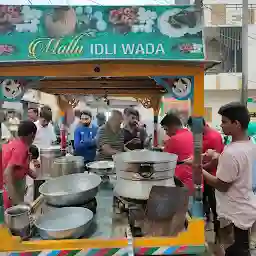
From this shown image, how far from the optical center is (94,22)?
224 cm

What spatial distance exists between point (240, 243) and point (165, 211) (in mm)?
807

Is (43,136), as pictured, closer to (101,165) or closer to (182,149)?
(101,165)

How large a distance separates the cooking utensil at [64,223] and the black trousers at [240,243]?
47.1 inches

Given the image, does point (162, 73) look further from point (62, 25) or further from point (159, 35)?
point (62, 25)

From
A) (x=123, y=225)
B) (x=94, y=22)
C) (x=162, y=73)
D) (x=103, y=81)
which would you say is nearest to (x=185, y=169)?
(x=103, y=81)

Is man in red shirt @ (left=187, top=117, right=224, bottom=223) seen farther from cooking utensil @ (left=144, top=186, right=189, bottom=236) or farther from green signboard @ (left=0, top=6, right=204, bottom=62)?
green signboard @ (left=0, top=6, right=204, bottom=62)

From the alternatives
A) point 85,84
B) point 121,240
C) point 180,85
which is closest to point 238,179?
point 180,85

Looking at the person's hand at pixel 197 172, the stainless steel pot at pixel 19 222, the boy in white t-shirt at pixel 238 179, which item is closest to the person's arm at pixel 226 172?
the boy in white t-shirt at pixel 238 179

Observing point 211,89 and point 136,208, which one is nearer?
point 136,208

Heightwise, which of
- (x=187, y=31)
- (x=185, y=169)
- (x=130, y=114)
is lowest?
(x=185, y=169)

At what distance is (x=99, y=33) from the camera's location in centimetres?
222

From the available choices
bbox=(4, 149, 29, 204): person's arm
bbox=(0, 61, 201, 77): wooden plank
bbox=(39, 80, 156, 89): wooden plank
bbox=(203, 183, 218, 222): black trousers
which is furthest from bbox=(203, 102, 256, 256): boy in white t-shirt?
bbox=(203, 183, 218, 222): black trousers

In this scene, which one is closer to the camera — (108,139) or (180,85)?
(180,85)

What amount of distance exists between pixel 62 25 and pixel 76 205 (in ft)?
4.36
